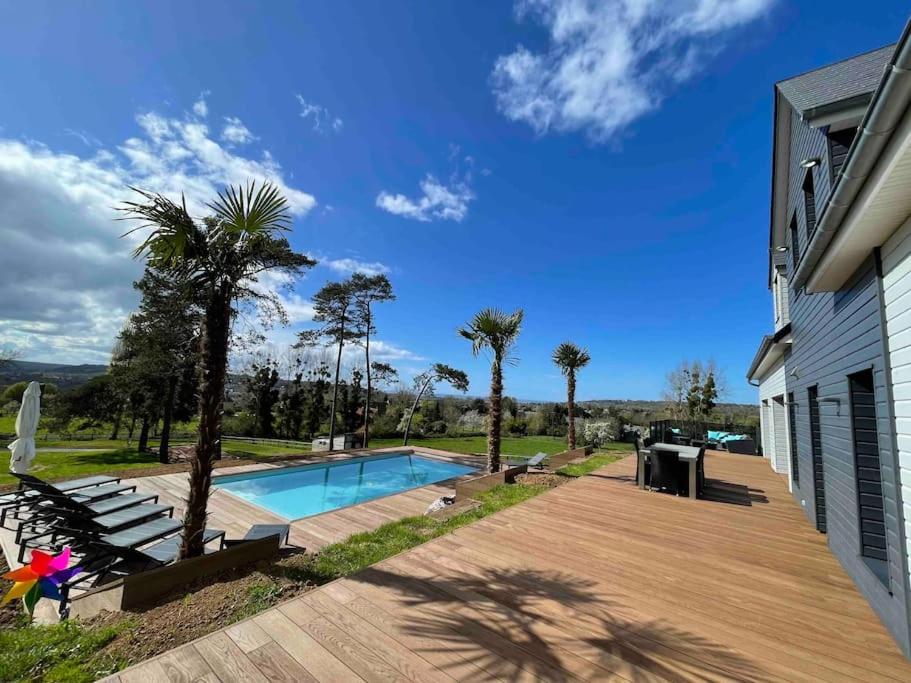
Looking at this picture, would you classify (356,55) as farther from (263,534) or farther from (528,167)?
(263,534)

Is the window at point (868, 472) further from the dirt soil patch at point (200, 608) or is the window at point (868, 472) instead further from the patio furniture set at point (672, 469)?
the dirt soil patch at point (200, 608)

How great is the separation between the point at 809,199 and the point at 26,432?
13.0 meters

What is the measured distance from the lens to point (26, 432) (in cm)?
604

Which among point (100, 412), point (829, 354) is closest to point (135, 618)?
point (829, 354)

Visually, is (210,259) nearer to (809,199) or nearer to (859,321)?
(859,321)

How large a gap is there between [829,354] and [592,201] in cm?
1090

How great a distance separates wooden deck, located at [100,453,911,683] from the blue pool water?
18.6 ft

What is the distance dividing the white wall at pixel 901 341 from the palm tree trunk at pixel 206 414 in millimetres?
5297

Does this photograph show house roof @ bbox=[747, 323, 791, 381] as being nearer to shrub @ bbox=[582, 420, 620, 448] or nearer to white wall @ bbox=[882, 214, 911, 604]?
white wall @ bbox=[882, 214, 911, 604]

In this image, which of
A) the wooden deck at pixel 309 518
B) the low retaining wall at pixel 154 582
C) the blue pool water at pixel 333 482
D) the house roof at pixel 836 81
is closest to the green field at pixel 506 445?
the blue pool water at pixel 333 482

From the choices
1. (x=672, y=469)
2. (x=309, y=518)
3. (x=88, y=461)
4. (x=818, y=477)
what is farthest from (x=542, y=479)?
(x=88, y=461)

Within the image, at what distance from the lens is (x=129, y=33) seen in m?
6.42

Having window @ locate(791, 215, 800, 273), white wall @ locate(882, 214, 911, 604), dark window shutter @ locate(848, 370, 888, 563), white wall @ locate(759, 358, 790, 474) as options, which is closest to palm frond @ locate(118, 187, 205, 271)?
white wall @ locate(882, 214, 911, 604)

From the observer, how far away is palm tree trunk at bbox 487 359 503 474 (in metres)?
8.60
